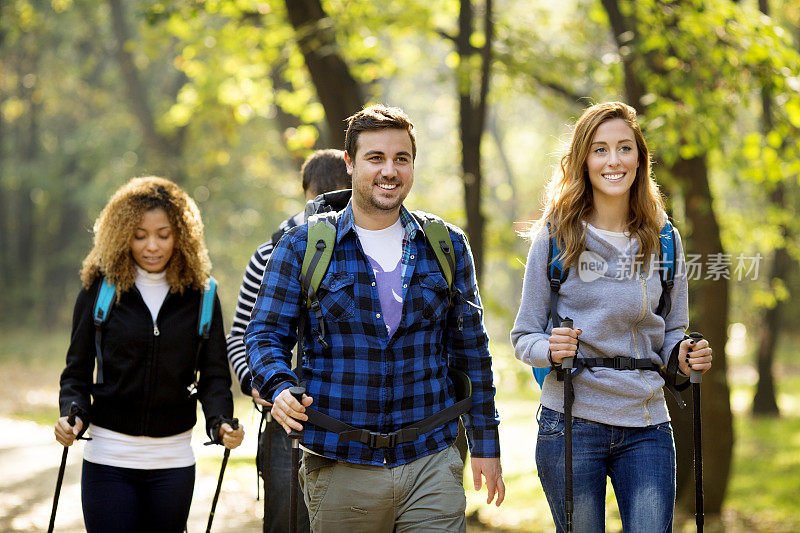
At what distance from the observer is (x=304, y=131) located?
1067 cm

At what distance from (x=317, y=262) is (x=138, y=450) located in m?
1.39

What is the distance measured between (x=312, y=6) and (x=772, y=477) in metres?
10.9

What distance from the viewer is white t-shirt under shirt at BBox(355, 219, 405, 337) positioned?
12.0ft

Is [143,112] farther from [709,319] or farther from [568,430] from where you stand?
[568,430]

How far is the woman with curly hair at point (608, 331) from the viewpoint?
3754mm

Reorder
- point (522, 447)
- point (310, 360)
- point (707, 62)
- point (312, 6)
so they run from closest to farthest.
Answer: point (310, 360) → point (707, 62) → point (312, 6) → point (522, 447)

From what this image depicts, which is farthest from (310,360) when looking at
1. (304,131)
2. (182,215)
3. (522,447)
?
(522,447)

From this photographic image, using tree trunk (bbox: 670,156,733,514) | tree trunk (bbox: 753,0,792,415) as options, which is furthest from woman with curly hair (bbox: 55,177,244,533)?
tree trunk (bbox: 753,0,792,415)

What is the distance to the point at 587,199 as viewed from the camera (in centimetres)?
408

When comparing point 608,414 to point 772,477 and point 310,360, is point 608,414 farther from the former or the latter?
point 772,477

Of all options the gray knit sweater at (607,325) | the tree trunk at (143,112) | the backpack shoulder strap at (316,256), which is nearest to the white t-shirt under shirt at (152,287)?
the backpack shoulder strap at (316,256)

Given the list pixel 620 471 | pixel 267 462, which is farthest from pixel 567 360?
pixel 267 462

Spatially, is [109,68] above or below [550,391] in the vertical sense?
above

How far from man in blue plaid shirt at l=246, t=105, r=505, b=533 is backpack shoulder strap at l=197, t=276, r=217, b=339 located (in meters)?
0.94
